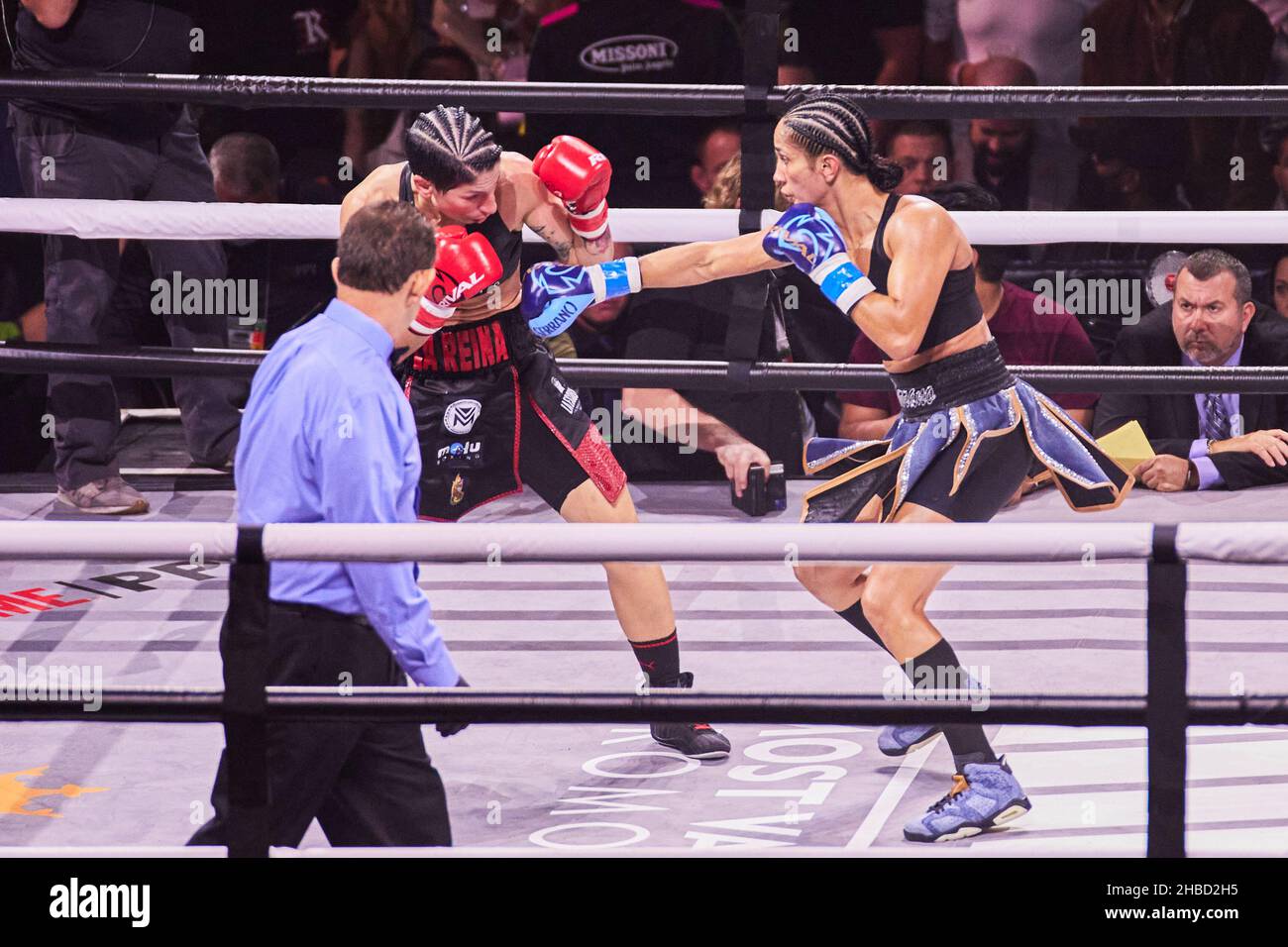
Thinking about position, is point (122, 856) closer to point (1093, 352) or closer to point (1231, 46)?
point (1093, 352)

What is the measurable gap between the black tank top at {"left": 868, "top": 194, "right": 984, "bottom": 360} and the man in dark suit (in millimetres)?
1227

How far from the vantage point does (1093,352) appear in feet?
13.7

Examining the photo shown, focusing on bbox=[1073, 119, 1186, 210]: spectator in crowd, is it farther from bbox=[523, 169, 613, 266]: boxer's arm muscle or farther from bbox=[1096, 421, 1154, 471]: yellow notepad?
bbox=[523, 169, 613, 266]: boxer's arm muscle

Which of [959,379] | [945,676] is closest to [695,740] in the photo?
[945,676]

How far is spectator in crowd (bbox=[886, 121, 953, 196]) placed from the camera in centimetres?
469

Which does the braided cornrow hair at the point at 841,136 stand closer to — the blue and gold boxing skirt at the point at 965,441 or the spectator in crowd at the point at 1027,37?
the blue and gold boxing skirt at the point at 965,441

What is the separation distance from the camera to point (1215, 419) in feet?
13.6

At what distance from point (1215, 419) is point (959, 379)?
1.48 m

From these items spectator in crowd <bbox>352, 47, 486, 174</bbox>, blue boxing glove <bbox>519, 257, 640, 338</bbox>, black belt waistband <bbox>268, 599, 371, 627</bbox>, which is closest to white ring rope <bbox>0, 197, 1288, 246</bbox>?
blue boxing glove <bbox>519, 257, 640, 338</bbox>

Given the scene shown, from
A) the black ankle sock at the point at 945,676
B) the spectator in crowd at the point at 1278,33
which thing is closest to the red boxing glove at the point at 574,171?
the black ankle sock at the point at 945,676

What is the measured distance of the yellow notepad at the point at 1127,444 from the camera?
13.2 feet

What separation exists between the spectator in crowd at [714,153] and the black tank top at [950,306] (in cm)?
173
